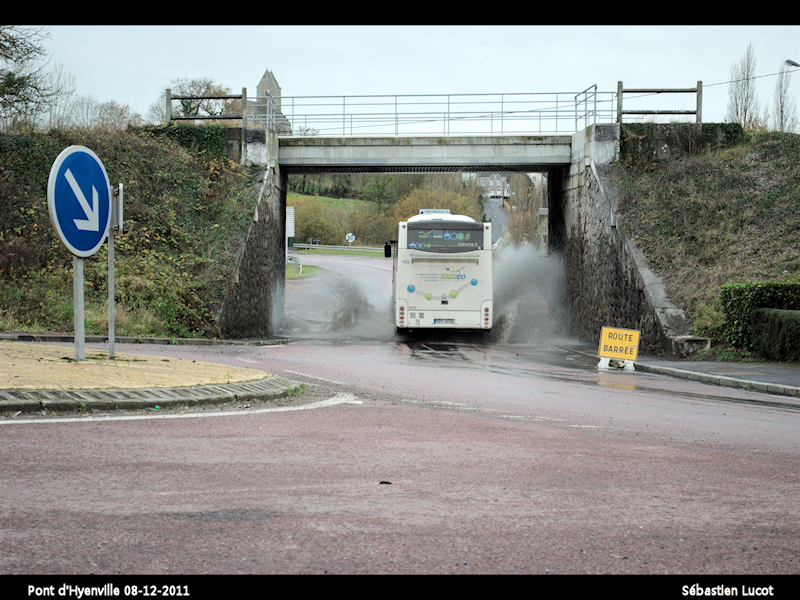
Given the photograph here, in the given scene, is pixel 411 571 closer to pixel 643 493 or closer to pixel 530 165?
pixel 643 493

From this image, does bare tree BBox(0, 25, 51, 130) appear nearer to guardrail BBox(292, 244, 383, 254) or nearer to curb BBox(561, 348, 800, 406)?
curb BBox(561, 348, 800, 406)

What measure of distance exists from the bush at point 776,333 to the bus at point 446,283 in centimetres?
819

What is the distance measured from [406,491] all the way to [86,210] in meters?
5.66

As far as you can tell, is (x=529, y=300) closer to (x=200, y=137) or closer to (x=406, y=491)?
(x=200, y=137)

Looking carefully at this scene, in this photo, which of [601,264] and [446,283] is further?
[601,264]

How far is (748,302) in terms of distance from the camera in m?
16.7

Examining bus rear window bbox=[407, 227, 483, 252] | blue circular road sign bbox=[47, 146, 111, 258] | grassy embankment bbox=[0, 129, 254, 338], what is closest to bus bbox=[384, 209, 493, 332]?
bus rear window bbox=[407, 227, 483, 252]

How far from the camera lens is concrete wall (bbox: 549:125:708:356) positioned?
63.2ft

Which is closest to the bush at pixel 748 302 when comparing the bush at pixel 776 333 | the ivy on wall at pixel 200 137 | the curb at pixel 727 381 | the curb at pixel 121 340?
the bush at pixel 776 333

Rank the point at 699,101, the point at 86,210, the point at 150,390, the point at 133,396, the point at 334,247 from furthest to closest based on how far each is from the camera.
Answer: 1. the point at 334,247
2. the point at 699,101
3. the point at 86,210
4. the point at 150,390
5. the point at 133,396

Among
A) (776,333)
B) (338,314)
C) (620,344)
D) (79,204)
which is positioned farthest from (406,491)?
(338,314)

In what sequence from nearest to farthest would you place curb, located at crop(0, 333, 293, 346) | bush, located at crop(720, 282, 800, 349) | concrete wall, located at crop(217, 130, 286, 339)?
curb, located at crop(0, 333, 293, 346), bush, located at crop(720, 282, 800, 349), concrete wall, located at crop(217, 130, 286, 339)

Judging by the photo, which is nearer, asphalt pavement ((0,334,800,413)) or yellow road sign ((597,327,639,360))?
asphalt pavement ((0,334,800,413))

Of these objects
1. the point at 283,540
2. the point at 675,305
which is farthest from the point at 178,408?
the point at 675,305
